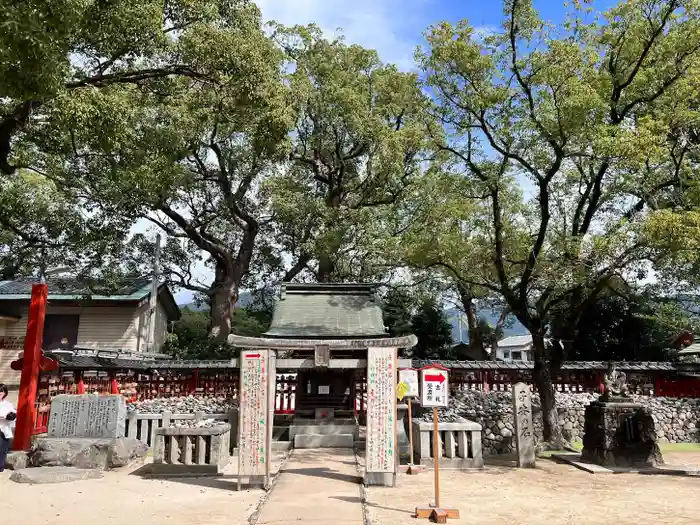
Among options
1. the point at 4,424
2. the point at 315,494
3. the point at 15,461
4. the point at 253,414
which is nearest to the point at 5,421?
the point at 4,424

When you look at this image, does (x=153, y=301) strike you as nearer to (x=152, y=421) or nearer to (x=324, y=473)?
(x=152, y=421)

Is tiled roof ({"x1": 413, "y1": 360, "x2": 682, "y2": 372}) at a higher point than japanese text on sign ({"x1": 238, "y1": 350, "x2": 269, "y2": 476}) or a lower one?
higher

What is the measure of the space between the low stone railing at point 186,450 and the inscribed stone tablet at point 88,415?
46.3 inches

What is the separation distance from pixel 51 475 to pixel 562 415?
14.1 m

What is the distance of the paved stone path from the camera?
20.3 feet

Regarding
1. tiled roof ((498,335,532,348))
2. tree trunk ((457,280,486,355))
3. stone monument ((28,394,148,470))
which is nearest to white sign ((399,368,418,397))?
stone monument ((28,394,148,470))

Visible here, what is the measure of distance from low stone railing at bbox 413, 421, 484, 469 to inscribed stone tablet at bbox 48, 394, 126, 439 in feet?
20.5

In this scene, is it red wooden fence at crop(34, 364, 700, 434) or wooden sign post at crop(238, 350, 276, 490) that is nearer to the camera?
wooden sign post at crop(238, 350, 276, 490)

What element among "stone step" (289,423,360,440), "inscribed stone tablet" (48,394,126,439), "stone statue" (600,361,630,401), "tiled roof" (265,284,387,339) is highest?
"tiled roof" (265,284,387,339)

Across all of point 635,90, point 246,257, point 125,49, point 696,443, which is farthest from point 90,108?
point 696,443

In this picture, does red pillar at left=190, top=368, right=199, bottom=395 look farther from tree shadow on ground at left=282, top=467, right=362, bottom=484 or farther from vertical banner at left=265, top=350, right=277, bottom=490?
vertical banner at left=265, top=350, right=277, bottom=490

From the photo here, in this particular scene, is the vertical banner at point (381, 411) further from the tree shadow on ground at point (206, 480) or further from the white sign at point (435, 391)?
the tree shadow on ground at point (206, 480)

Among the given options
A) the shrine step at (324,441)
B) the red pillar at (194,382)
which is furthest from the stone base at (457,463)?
the red pillar at (194,382)

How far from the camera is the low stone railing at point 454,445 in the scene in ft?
34.2
